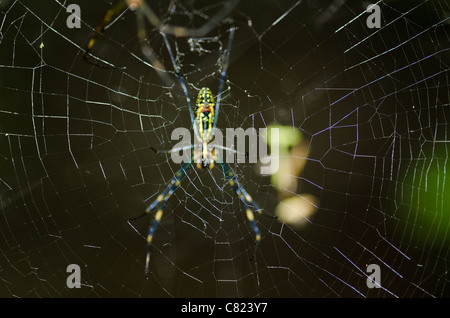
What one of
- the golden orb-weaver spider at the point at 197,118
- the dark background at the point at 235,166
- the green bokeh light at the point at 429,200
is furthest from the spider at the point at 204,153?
the green bokeh light at the point at 429,200

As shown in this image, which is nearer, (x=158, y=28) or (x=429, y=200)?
(x=429, y=200)

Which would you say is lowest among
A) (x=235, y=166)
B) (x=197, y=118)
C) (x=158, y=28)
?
(x=235, y=166)

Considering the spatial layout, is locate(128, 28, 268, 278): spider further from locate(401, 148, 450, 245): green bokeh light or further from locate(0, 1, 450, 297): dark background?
locate(401, 148, 450, 245): green bokeh light

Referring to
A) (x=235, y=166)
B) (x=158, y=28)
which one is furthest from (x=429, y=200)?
(x=158, y=28)

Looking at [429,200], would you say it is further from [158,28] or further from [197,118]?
[158,28]

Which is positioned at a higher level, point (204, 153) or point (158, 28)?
point (158, 28)

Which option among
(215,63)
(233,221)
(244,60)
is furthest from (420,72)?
(233,221)

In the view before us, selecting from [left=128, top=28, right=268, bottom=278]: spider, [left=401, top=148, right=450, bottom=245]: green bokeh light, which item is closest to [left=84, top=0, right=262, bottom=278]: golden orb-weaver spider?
[left=128, top=28, right=268, bottom=278]: spider

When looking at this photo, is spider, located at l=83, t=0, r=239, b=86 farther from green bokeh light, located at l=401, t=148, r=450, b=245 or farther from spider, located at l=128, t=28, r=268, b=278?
green bokeh light, located at l=401, t=148, r=450, b=245

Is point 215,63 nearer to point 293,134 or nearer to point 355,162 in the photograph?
point 293,134

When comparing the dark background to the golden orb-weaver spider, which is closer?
the golden orb-weaver spider

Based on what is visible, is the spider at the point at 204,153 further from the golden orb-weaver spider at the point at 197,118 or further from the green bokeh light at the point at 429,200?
the green bokeh light at the point at 429,200

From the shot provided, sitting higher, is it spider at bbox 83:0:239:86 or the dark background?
spider at bbox 83:0:239:86
